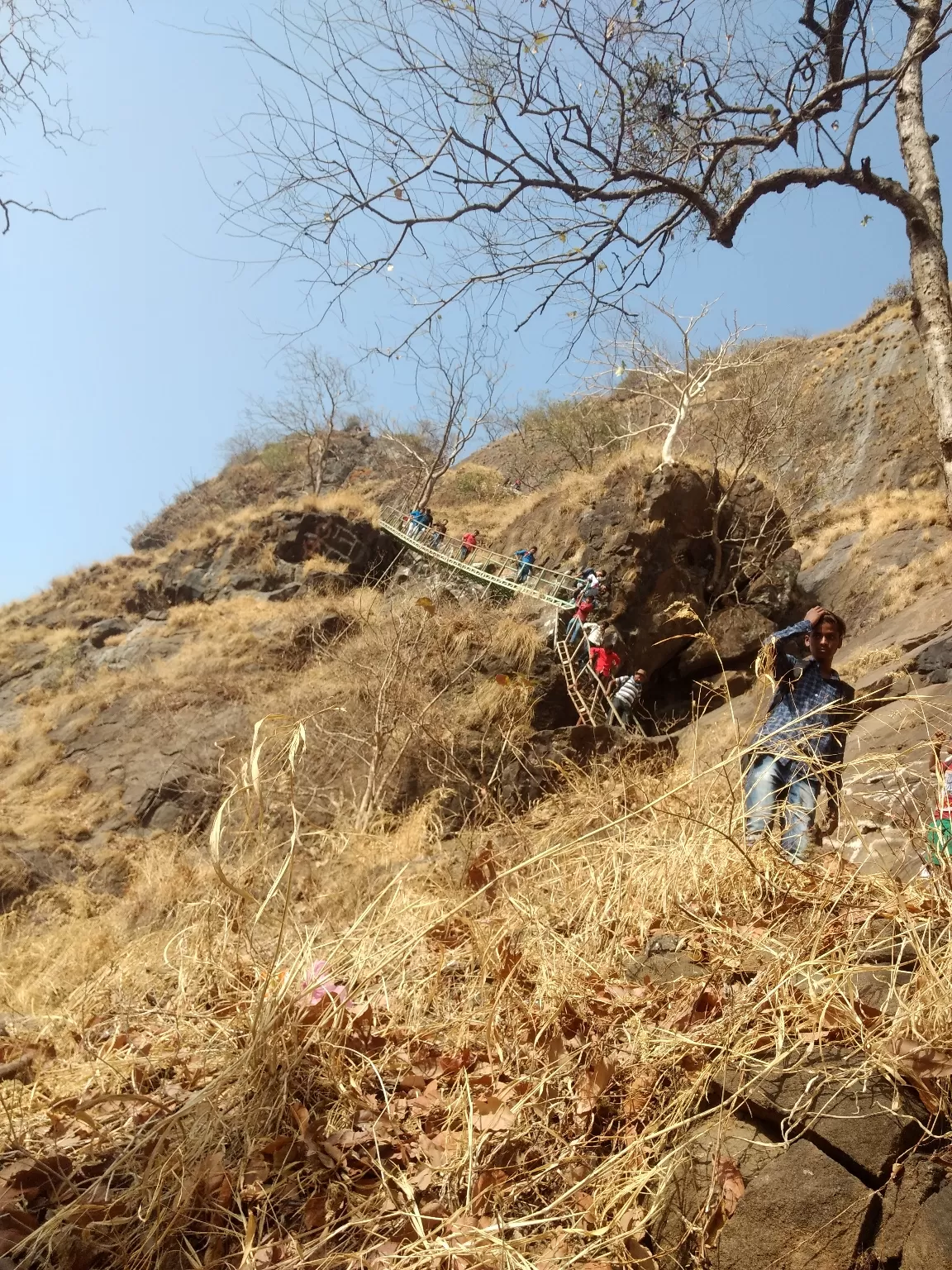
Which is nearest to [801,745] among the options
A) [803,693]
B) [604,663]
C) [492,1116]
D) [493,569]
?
[803,693]

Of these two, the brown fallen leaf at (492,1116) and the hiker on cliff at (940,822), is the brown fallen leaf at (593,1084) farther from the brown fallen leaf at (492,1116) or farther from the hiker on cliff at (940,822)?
the hiker on cliff at (940,822)

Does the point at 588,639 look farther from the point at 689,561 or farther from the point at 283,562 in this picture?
the point at 283,562

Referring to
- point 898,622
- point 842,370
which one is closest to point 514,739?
point 898,622

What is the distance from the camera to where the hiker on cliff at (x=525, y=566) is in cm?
1617

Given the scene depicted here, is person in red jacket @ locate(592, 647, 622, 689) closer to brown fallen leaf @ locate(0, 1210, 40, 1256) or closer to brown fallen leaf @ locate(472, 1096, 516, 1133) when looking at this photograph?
brown fallen leaf @ locate(472, 1096, 516, 1133)

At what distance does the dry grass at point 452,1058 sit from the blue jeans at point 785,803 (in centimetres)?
13

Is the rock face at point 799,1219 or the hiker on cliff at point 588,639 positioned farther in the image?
the hiker on cliff at point 588,639

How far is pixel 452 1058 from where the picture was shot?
2068mm

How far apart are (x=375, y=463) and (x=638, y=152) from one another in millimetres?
37930

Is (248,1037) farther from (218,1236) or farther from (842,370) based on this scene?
(842,370)

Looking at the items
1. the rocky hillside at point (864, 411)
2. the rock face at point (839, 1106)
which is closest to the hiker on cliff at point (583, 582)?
the rocky hillside at point (864, 411)

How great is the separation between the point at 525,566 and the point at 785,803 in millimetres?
13590

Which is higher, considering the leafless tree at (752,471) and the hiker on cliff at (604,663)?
the leafless tree at (752,471)

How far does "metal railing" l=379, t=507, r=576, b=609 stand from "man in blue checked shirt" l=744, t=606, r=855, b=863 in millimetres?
10080
